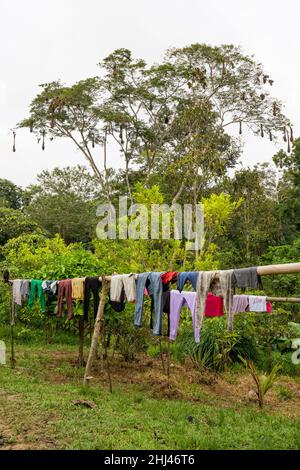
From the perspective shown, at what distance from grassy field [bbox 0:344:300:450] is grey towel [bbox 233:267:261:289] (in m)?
1.56

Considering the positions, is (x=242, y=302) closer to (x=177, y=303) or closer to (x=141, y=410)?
(x=177, y=303)

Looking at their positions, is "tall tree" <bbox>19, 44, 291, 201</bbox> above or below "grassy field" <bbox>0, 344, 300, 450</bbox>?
above

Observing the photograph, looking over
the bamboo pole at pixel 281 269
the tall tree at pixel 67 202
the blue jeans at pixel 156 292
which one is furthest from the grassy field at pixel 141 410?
the tall tree at pixel 67 202

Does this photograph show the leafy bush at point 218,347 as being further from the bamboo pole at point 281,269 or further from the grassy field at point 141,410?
the bamboo pole at point 281,269

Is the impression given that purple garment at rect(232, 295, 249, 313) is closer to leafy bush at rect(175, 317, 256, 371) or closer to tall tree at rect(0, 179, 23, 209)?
leafy bush at rect(175, 317, 256, 371)

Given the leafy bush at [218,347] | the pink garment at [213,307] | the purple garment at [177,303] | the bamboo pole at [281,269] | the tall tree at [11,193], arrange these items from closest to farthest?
the bamboo pole at [281,269] → the purple garment at [177,303] → the pink garment at [213,307] → the leafy bush at [218,347] → the tall tree at [11,193]

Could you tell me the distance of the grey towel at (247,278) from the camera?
14.9 ft

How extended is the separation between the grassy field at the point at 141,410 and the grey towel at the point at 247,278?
1.56m

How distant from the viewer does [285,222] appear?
18.8 meters

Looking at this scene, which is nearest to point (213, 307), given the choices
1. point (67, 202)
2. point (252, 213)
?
point (252, 213)

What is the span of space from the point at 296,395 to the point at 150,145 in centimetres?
1442

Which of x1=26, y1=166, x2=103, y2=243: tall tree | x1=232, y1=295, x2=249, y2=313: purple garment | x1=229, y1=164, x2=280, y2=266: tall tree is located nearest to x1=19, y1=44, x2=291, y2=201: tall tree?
x1=229, y1=164, x2=280, y2=266: tall tree

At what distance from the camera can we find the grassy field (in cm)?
450

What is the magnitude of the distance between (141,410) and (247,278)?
233 cm
